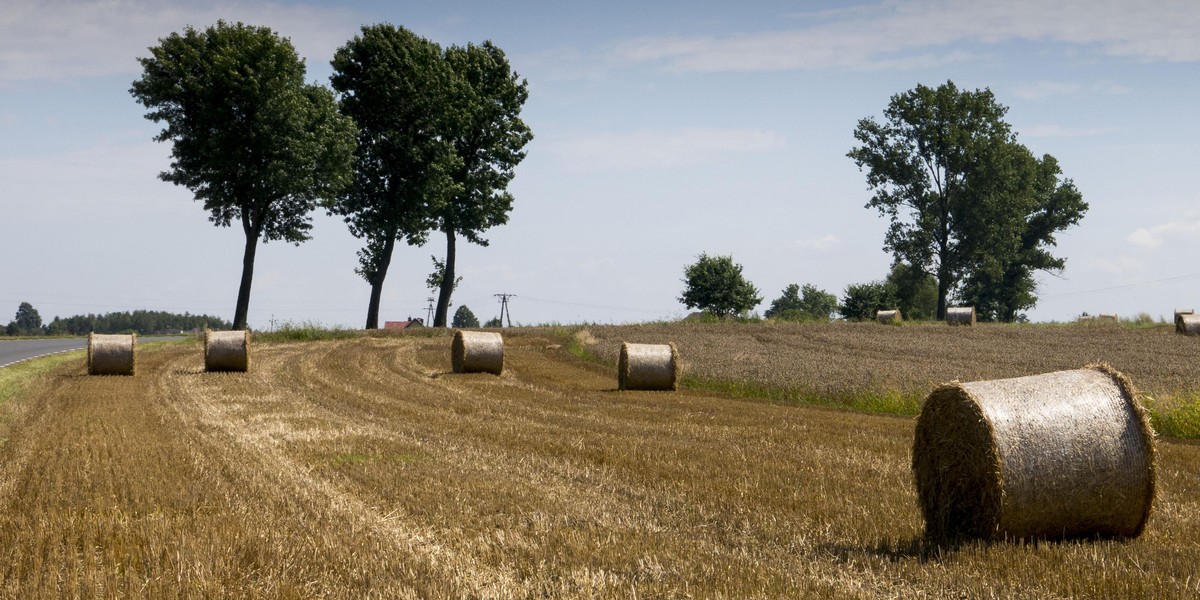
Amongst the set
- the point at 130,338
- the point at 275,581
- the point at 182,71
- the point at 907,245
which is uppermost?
the point at 182,71

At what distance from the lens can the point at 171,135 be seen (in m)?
51.9

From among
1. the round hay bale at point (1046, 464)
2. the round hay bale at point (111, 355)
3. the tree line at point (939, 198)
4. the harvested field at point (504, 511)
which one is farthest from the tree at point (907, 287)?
the round hay bale at point (1046, 464)

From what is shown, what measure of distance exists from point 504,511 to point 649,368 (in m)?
16.9

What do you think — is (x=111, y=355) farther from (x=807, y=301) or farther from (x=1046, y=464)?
(x=807, y=301)

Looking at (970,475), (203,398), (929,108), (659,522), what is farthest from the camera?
(929,108)

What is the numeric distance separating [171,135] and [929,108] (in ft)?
165

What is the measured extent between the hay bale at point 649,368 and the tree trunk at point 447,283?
37047 mm

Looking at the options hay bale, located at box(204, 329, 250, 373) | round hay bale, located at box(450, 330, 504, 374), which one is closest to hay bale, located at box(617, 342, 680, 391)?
round hay bale, located at box(450, 330, 504, 374)

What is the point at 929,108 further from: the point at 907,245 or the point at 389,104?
the point at 389,104

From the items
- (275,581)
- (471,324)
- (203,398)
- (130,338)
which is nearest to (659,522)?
(275,581)

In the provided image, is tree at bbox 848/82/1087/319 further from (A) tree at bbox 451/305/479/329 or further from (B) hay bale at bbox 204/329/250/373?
(A) tree at bbox 451/305/479/329

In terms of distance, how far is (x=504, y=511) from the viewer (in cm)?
1022

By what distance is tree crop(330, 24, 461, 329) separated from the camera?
5900 centimetres

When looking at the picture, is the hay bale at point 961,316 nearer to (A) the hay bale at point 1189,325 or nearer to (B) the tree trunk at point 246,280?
(A) the hay bale at point 1189,325
